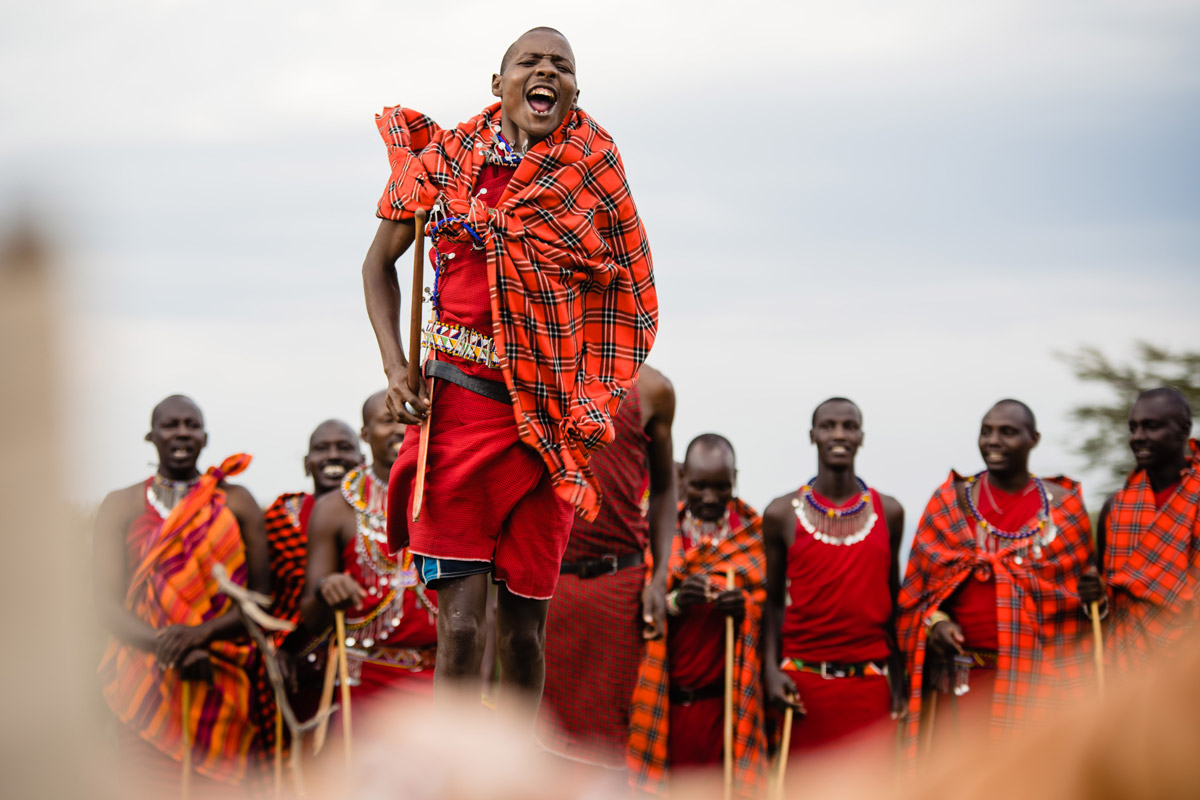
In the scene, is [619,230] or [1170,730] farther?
[619,230]

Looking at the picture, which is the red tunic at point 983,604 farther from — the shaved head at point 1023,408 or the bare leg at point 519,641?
the bare leg at point 519,641

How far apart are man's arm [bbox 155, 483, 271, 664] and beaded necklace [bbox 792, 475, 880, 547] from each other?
3302 millimetres

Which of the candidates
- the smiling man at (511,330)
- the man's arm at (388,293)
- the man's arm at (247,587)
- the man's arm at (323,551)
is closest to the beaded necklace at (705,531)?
the man's arm at (323,551)

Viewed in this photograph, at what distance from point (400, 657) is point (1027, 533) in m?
3.75

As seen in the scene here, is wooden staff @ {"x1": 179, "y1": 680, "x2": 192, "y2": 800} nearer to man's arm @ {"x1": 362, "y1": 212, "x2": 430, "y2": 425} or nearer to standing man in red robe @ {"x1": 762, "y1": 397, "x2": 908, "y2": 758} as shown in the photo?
standing man in red robe @ {"x1": 762, "y1": 397, "x2": 908, "y2": 758}

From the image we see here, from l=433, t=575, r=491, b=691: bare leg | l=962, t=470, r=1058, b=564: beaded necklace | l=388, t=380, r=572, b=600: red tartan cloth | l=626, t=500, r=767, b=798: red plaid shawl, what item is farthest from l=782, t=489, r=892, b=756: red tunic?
l=433, t=575, r=491, b=691: bare leg

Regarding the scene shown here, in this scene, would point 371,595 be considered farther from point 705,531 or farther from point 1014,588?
point 1014,588

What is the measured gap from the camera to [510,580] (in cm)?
377

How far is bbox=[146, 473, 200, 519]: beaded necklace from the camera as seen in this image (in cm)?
773

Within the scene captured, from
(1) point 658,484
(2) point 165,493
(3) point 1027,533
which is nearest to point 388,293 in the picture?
(1) point 658,484

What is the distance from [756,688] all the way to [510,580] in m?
4.71

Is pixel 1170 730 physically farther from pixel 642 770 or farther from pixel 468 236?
pixel 642 770

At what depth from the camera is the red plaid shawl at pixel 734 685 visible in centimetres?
786

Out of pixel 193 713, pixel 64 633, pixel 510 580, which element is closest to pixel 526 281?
pixel 510 580
